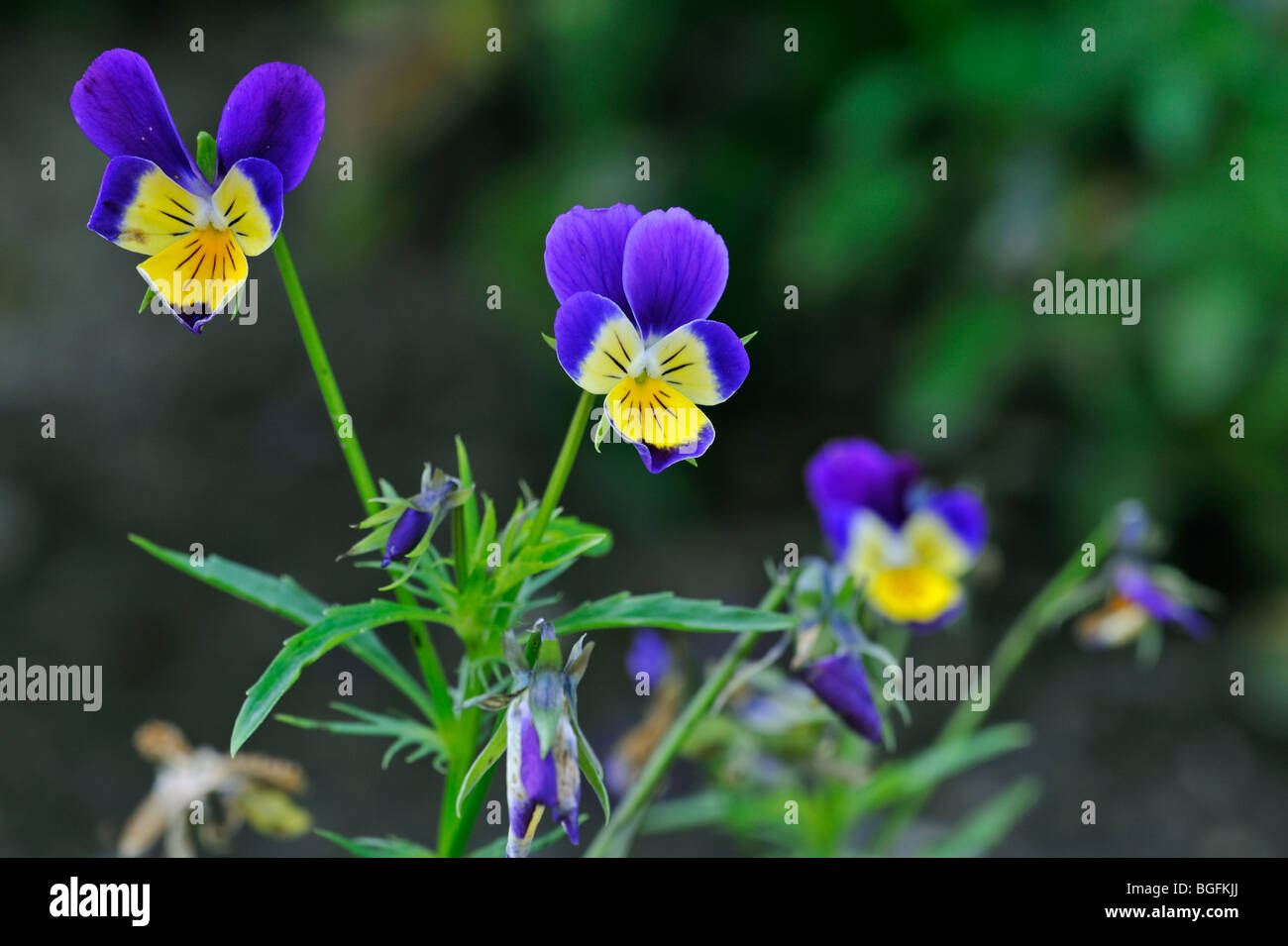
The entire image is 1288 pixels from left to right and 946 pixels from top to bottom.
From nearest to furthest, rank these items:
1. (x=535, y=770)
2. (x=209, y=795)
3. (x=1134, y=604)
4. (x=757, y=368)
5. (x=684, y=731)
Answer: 1. (x=535, y=770)
2. (x=684, y=731)
3. (x=209, y=795)
4. (x=1134, y=604)
5. (x=757, y=368)

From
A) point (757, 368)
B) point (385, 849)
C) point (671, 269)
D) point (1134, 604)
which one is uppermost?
point (757, 368)

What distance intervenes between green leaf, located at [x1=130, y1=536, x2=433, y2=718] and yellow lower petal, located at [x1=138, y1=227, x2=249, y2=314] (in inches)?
3.8

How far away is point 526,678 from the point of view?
0.49 metres

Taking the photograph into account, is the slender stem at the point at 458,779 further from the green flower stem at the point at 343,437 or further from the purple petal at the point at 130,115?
the purple petal at the point at 130,115

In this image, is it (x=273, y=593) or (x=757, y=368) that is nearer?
(x=273, y=593)

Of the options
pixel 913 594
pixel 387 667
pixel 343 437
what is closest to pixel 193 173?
pixel 343 437

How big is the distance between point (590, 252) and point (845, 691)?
231 millimetres

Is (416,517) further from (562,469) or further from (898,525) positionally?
(898,525)

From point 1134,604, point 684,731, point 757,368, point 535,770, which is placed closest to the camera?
point 535,770

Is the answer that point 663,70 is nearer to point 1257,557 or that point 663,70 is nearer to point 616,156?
point 616,156

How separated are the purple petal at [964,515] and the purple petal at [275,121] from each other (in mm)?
456

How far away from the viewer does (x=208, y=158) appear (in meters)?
0.49

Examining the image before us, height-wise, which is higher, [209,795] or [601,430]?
[601,430]

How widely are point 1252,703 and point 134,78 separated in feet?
7.13
